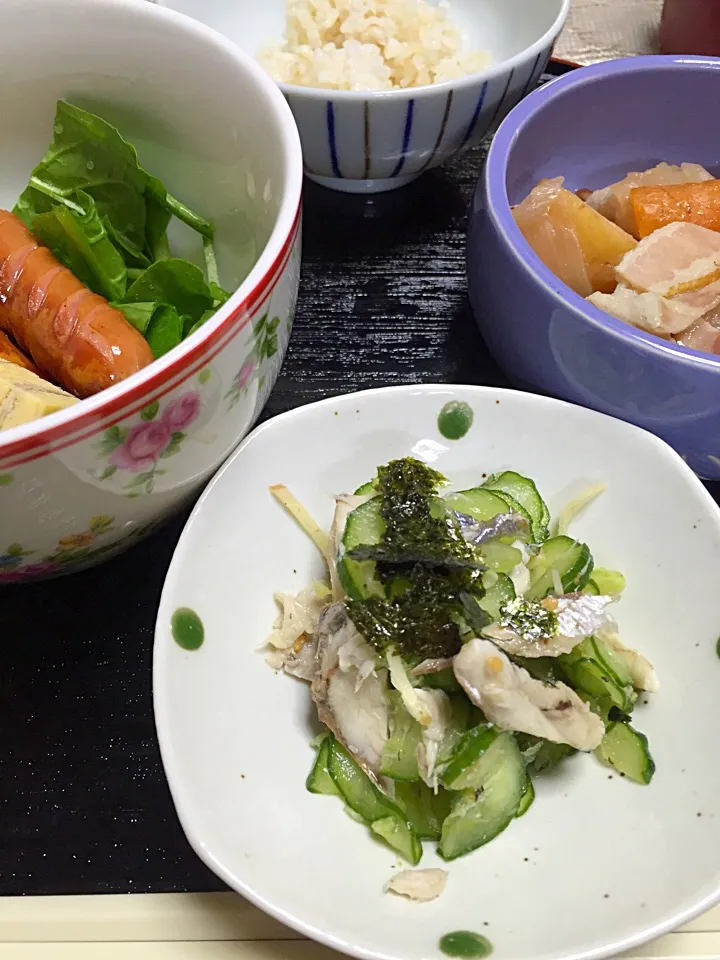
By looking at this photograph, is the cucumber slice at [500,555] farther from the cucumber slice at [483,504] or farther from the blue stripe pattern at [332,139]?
the blue stripe pattern at [332,139]

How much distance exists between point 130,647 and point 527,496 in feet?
1.81

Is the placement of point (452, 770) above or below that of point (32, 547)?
below

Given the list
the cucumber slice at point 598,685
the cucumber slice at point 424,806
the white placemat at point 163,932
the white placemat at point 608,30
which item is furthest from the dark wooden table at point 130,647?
the white placemat at point 608,30

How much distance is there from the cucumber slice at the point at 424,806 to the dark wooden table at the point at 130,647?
0.22m

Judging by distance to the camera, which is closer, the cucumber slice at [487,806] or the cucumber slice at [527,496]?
the cucumber slice at [487,806]

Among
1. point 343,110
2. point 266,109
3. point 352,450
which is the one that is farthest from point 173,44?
point 352,450

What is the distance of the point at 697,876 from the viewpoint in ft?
2.75

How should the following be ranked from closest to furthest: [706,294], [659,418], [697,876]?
1. [697,876]
2. [659,418]
3. [706,294]

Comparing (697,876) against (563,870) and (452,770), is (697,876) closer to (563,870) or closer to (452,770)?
(563,870)

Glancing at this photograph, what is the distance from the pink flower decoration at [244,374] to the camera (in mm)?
887

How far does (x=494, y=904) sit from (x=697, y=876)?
8.2 inches

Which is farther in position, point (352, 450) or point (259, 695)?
point (352, 450)

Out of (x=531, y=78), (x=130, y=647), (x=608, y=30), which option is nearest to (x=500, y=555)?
(x=130, y=647)

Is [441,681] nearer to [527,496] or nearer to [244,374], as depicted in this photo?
[527,496]
